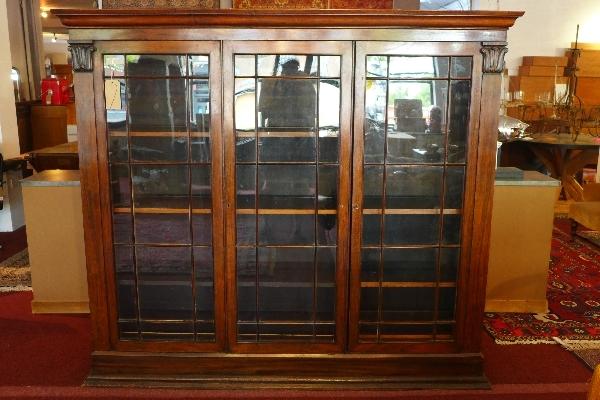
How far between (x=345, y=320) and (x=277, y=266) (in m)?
0.44

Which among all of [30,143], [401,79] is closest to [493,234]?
[401,79]

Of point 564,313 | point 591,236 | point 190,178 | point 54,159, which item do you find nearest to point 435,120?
point 190,178

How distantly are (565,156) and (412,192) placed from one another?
16.0 ft

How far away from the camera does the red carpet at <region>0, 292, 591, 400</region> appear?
9.40 ft

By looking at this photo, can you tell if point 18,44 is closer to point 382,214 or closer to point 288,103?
point 288,103

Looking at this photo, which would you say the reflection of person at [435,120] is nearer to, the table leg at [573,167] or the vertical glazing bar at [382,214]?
the vertical glazing bar at [382,214]

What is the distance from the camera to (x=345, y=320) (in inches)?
115

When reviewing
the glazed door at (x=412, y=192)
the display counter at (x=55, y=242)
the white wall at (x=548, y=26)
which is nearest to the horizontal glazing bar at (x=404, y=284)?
the glazed door at (x=412, y=192)

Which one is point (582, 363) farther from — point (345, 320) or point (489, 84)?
point (489, 84)

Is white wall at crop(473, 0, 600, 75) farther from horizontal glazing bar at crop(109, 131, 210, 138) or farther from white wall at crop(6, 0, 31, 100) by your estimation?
white wall at crop(6, 0, 31, 100)

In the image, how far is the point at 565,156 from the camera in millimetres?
6910

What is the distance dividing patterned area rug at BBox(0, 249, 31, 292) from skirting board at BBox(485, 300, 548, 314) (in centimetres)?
342

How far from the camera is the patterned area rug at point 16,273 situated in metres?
4.41

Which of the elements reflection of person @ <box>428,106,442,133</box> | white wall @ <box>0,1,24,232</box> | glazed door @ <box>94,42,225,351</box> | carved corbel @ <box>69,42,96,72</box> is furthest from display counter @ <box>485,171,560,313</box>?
white wall @ <box>0,1,24,232</box>
